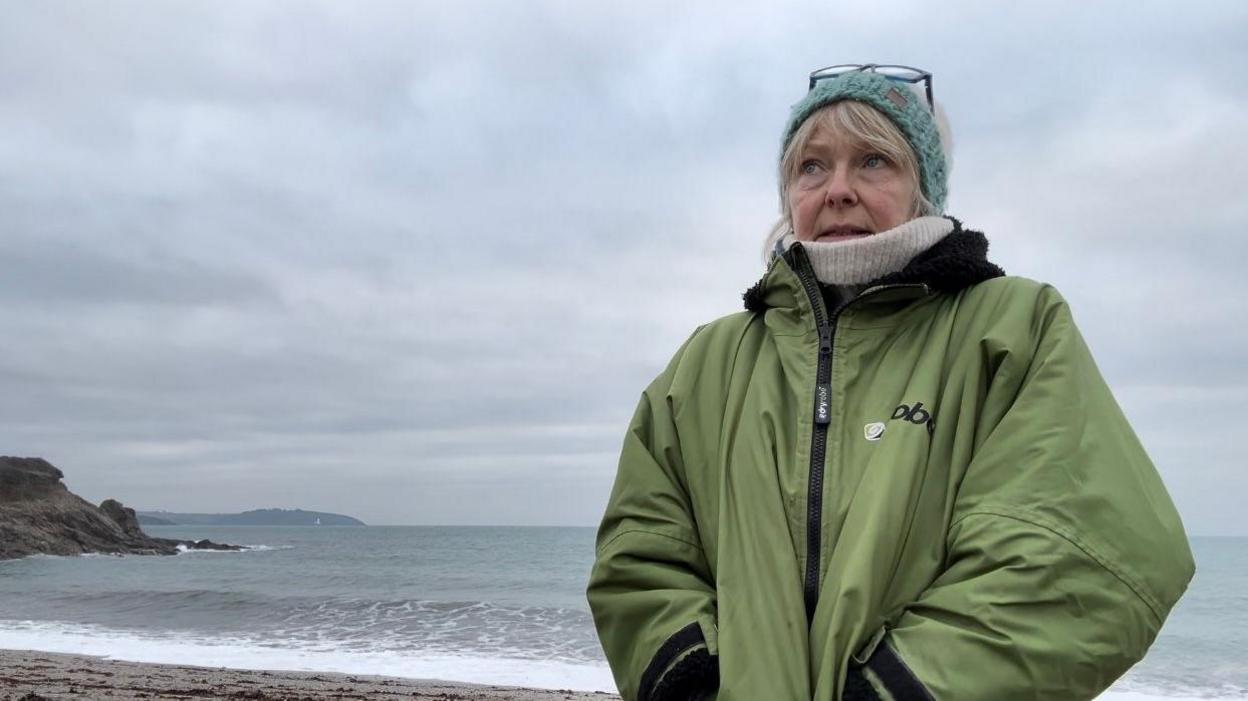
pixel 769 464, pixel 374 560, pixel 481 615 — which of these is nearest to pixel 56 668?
pixel 481 615

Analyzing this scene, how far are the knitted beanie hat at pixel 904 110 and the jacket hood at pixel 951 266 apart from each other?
0.45 ft

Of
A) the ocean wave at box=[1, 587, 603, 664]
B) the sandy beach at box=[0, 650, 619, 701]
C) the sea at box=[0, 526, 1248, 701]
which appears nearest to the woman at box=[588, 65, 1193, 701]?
the sandy beach at box=[0, 650, 619, 701]

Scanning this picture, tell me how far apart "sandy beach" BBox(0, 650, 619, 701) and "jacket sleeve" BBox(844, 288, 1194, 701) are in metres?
Result: 9.02

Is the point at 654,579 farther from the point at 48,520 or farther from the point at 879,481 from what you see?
the point at 48,520

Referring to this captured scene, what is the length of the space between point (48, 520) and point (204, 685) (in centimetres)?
5396

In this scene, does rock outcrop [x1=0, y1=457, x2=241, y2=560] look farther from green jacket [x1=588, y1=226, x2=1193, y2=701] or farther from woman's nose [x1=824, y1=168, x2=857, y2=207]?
woman's nose [x1=824, y1=168, x2=857, y2=207]

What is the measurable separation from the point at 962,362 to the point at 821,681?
0.54 metres

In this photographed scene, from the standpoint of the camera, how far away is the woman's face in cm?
169

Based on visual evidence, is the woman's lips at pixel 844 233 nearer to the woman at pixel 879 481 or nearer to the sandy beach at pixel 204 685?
the woman at pixel 879 481

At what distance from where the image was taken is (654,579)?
1.52 metres

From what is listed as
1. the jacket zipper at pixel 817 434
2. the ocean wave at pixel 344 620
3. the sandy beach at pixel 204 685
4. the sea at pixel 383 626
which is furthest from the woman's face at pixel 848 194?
the ocean wave at pixel 344 620

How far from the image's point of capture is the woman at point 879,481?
4.06 ft

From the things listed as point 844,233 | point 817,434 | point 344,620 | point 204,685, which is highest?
point 844,233

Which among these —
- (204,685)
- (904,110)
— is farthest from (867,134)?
(204,685)
